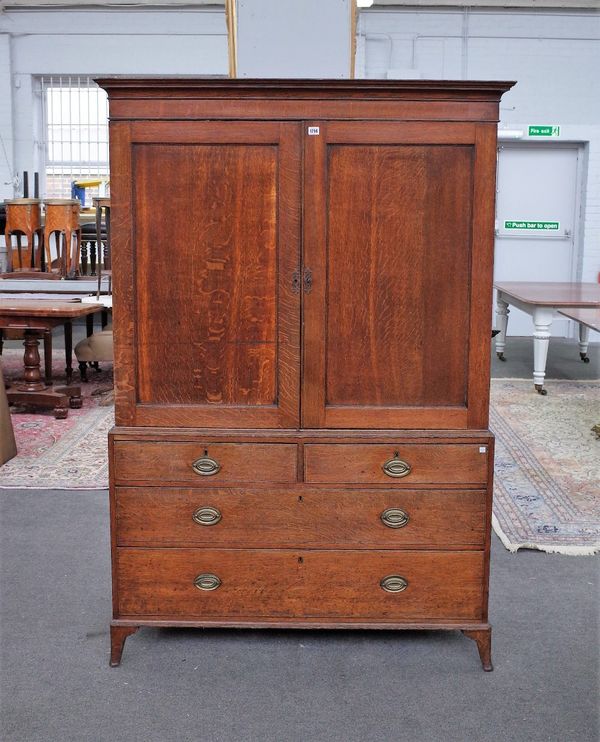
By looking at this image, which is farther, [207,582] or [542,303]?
[542,303]

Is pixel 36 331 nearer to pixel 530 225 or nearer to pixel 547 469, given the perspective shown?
pixel 547 469

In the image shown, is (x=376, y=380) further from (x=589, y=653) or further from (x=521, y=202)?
(x=521, y=202)

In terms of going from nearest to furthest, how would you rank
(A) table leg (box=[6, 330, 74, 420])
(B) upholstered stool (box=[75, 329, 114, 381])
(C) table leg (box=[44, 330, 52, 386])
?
(A) table leg (box=[6, 330, 74, 420]) < (B) upholstered stool (box=[75, 329, 114, 381]) < (C) table leg (box=[44, 330, 52, 386])

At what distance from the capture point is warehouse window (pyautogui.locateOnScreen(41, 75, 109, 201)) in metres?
11.0

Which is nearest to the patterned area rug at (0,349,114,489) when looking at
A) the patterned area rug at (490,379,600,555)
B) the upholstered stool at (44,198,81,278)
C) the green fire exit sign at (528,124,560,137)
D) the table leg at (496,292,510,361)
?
the upholstered stool at (44,198,81,278)

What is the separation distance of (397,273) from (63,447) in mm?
3178

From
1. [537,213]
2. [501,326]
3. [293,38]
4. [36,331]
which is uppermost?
[293,38]

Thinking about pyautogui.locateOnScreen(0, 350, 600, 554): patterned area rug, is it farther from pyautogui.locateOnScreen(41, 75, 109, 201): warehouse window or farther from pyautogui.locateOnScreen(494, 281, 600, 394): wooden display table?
pyautogui.locateOnScreen(41, 75, 109, 201): warehouse window

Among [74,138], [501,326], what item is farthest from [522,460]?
[74,138]

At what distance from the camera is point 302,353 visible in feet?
8.00

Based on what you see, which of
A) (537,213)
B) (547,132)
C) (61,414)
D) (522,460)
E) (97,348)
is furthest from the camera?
(537,213)

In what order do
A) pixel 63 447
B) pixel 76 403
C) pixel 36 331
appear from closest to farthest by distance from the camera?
1. pixel 63 447
2. pixel 36 331
3. pixel 76 403

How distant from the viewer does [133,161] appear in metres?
2.36

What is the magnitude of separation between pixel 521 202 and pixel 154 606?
8.90 metres
